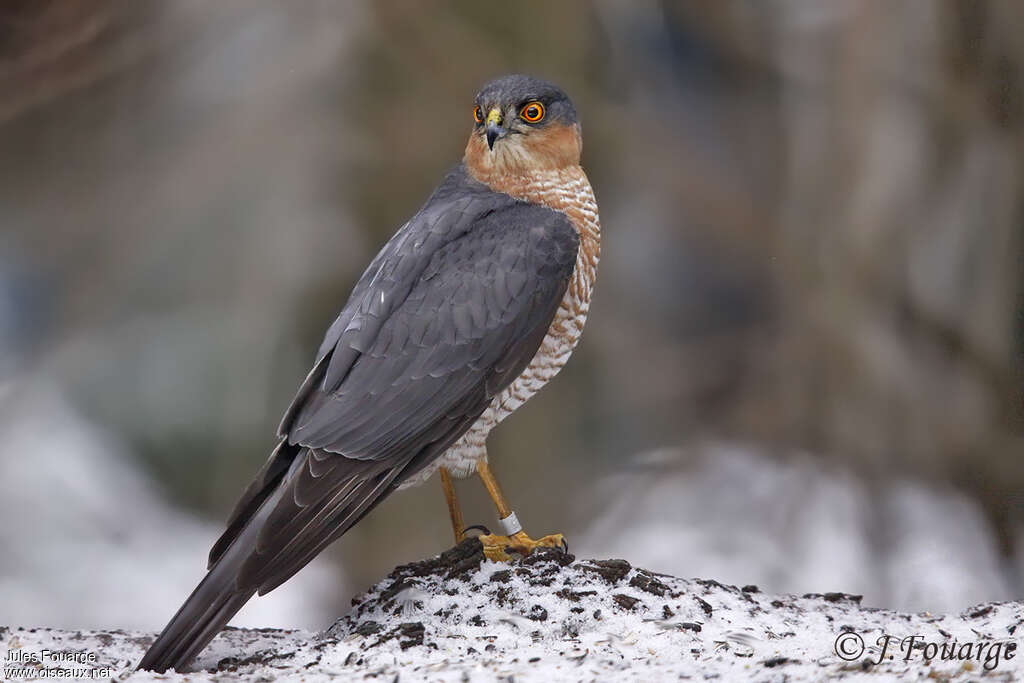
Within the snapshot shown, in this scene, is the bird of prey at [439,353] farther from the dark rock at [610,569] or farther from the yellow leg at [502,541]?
the dark rock at [610,569]

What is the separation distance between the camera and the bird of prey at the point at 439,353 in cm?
210

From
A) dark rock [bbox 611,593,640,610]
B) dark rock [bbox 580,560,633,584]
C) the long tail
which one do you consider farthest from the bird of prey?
dark rock [bbox 611,593,640,610]

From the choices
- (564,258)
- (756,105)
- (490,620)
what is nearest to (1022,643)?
(490,620)

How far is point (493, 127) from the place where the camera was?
240cm

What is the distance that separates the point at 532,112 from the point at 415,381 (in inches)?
27.1

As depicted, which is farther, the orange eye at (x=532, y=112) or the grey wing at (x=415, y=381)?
the orange eye at (x=532, y=112)

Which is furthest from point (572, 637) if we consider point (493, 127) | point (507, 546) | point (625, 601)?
point (493, 127)

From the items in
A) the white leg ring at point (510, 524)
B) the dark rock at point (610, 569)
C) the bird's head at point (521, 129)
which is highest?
the bird's head at point (521, 129)

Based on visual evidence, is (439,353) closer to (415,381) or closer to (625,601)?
(415,381)

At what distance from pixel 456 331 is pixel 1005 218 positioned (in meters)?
2.21

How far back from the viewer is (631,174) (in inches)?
147

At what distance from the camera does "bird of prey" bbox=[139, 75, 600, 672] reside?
210 centimetres

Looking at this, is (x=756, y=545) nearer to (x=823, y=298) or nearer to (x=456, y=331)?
(x=823, y=298)

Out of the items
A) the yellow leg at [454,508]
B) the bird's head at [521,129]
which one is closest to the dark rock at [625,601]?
the yellow leg at [454,508]
